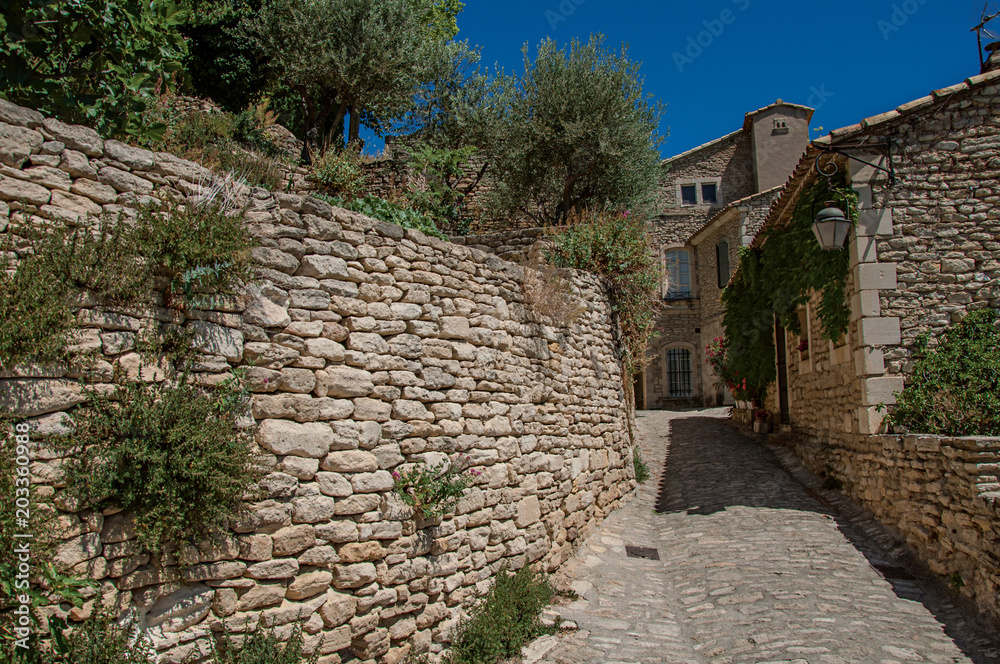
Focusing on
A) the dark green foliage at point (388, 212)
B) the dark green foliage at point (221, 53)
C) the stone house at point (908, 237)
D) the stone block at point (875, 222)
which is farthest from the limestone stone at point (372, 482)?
the dark green foliage at point (221, 53)

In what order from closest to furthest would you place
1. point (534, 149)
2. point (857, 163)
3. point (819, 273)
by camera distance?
point (857, 163) < point (819, 273) < point (534, 149)

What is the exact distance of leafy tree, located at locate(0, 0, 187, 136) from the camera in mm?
3936

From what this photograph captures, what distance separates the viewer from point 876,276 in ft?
26.3

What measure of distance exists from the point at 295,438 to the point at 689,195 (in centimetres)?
2114

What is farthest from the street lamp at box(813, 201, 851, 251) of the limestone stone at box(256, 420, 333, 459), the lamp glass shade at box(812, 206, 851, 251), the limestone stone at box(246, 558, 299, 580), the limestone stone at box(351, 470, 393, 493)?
the limestone stone at box(246, 558, 299, 580)

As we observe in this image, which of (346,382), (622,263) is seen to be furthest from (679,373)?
(346,382)

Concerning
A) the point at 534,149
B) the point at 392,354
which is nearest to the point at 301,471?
the point at 392,354

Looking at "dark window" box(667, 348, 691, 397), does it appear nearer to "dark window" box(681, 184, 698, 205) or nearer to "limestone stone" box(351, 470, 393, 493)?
"dark window" box(681, 184, 698, 205)

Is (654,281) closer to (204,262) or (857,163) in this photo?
(857,163)

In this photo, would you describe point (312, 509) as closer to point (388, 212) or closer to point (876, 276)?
point (388, 212)

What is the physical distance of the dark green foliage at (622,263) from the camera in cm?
877

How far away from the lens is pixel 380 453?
4605 mm

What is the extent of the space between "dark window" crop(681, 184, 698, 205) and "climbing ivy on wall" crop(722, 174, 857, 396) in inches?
369

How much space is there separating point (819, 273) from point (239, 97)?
10914 mm
